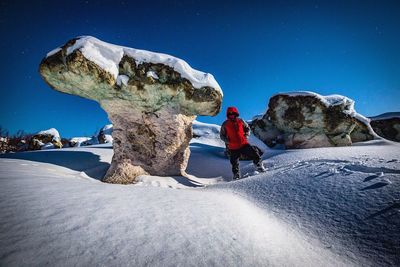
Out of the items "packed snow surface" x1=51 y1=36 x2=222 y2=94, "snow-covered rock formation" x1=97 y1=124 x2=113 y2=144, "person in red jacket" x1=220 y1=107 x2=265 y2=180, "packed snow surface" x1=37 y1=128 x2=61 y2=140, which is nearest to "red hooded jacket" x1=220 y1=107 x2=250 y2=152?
"person in red jacket" x1=220 y1=107 x2=265 y2=180

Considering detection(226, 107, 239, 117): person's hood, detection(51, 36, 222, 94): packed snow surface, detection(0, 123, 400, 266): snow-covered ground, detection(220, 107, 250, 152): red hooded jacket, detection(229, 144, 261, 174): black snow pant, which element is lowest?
detection(0, 123, 400, 266): snow-covered ground

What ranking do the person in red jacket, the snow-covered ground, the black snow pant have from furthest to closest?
the person in red jacket, the black snow pant, the snow-covered ground

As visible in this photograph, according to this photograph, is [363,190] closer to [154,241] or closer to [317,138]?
[154,241]

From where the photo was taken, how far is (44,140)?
14.4 metres

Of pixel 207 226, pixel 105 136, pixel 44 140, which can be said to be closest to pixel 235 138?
pixel 207 226

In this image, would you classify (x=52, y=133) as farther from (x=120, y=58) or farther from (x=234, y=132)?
(x=234, y=132)

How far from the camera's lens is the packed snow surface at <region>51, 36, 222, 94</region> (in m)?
4.05

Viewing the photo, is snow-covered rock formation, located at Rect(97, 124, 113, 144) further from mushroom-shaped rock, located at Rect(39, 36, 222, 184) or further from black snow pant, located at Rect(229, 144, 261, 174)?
black snow pant, located at Rect(229, 144, 261, 174)

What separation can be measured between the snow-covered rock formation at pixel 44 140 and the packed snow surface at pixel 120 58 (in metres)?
12.9

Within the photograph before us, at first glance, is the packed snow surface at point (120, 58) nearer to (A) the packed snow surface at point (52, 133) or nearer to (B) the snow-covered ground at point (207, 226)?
(B) the snow-covered ground at point (207, 226)

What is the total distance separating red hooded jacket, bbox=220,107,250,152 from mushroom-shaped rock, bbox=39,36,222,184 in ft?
2.11

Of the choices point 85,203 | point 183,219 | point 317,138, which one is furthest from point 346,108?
point 85,203

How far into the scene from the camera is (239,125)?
16.1 feet

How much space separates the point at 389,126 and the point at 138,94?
53.7ft
